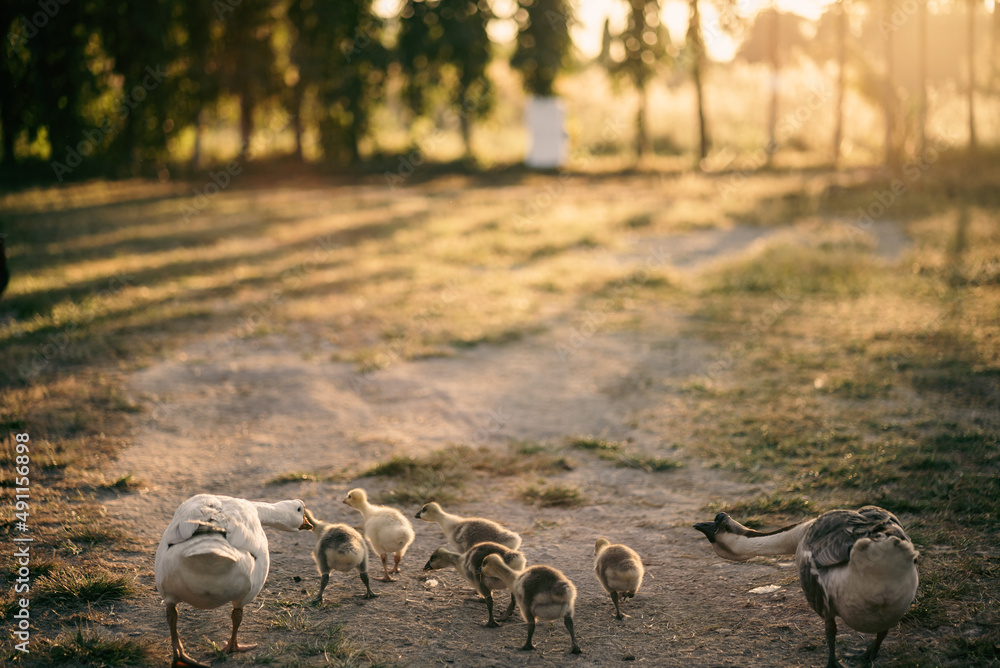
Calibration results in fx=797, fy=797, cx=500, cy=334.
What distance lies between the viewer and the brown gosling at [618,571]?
429 cm

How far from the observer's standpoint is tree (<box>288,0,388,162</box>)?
26.5 meters

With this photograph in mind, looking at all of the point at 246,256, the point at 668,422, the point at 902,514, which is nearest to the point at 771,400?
the point at 668,422

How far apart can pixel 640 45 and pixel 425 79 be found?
295 inches

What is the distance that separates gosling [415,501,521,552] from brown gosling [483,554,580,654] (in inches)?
25.8

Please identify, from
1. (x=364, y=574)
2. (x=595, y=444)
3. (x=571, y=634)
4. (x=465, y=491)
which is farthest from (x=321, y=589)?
(x=595, y=444)

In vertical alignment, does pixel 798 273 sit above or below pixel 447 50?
below

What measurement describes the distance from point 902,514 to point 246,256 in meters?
11.9

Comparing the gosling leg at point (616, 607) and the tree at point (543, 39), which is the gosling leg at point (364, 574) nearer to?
the gosling leg at point (616, 607)

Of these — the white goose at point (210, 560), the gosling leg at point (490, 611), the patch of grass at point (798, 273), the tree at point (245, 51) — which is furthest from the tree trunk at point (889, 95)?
the white goose at point (210, 560)

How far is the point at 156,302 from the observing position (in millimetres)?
11312

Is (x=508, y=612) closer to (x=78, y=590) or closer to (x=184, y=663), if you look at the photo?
(x=184, y=663)

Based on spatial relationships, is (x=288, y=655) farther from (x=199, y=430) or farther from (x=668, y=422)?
(x=668, y=422)

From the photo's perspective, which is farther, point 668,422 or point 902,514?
point 668,422

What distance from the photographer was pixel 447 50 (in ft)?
91.2
